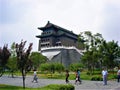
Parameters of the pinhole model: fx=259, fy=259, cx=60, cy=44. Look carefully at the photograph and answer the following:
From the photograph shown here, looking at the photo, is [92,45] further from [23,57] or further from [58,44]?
[58,44]

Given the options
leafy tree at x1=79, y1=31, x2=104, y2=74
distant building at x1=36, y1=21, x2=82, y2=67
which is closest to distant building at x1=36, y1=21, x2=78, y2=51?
distant building at x1=36, y1=21, x2=82, y2=67

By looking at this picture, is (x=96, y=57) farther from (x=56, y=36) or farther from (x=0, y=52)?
(x=56, y=36)

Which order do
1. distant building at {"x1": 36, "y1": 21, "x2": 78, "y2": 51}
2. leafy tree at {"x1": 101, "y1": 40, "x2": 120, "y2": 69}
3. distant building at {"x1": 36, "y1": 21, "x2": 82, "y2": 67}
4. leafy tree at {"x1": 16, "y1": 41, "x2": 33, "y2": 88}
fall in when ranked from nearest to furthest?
leafy tree at {"x1": 16, "y1": 41, "x2": 33, "y2": 88}, leafy tree at {"x1": 101, "y1": 40, "x2": 120, "y2": 69}, distant building at {"x1": 36, "y1": 21, "x2": 82, "y2": 67}, distant building at {"x1": 36, "y1": 21, "x2": 78, "y2": 51}

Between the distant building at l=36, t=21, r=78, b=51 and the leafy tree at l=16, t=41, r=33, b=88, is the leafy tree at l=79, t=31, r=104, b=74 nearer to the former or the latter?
the leafy tree at l=16, t=41, r=33, b=88

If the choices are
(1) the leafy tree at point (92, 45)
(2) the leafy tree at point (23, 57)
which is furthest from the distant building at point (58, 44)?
(2) the leafy tree at point (23, 57)

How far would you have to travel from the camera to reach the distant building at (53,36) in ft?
306

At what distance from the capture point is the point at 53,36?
308 feet

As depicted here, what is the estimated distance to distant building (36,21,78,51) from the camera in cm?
9312

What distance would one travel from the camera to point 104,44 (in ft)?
148

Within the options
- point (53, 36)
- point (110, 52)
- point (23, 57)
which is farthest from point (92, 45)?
point (53, 36)

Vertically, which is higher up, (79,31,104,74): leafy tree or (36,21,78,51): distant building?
(36,21,78,51): distant building

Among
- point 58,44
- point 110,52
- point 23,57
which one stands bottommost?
point 23,57

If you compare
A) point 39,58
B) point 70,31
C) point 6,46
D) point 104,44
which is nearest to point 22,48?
point 6,46

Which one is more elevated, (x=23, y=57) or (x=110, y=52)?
(x=110, y=52)
